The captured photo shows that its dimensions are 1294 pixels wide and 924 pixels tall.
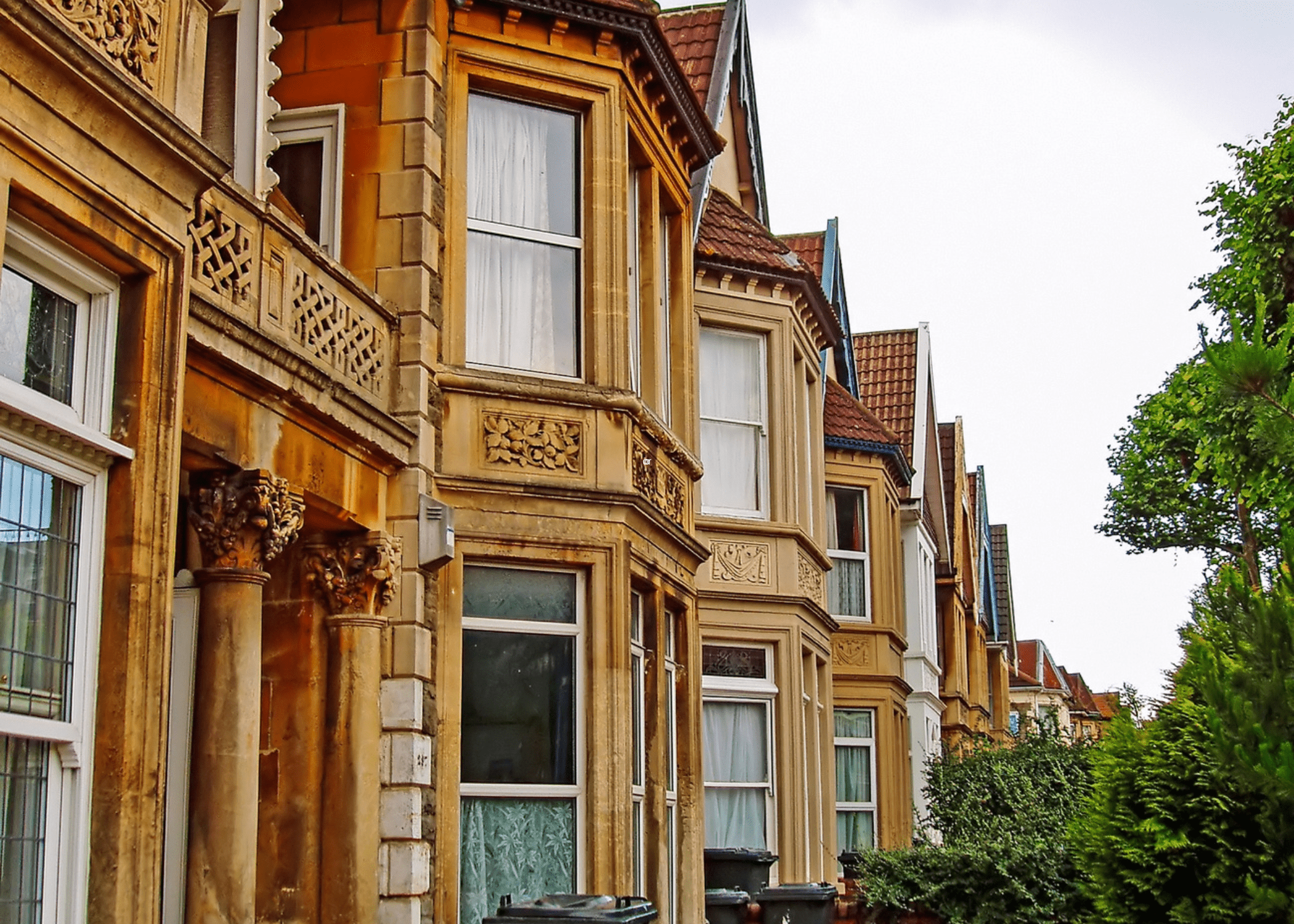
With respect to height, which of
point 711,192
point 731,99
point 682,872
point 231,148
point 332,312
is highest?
point 731,99

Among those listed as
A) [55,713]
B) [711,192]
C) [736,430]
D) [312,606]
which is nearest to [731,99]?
[711,192]

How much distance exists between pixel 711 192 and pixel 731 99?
83.6 inches

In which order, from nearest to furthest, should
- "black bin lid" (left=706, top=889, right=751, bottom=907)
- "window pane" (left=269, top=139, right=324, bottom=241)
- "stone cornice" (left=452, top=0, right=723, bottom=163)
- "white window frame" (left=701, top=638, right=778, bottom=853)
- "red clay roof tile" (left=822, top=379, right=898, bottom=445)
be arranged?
"window pane" (left=269, top=139, right=324, bottom=241)
"stone cornice" (left=452, top=0, right=723, bottom=163)
"black bin lid" (left=706, top=889, right=751, bottom=907)
"white window frame" (left=701, top=638, right=778, bottom=853)
"red clay roof tile" (left=822, top=379, right=898, bottom=445)

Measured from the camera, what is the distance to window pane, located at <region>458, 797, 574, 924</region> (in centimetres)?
1114

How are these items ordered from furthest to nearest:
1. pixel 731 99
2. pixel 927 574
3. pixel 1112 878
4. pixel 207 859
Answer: pixel 927 574, pixel 731 99, pixel 1112 878, pixel 207 859

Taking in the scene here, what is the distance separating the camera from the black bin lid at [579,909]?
30.7 ft

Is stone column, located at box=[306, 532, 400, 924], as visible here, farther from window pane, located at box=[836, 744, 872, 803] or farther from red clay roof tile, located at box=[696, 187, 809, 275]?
window pane, located at box=[836, 744, 872, 803]

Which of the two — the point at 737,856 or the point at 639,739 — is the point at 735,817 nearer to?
the point at 737,856

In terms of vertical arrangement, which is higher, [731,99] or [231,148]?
[731,99]

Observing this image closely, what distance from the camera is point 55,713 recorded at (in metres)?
6.65

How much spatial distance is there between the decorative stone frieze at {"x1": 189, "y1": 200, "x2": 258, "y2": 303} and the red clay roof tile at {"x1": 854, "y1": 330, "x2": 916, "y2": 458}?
22059 millimetres

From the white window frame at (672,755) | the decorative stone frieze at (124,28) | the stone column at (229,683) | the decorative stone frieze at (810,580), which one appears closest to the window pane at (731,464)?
the decorative stone frieze at (810,580)

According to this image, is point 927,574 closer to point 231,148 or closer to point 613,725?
point 613,725

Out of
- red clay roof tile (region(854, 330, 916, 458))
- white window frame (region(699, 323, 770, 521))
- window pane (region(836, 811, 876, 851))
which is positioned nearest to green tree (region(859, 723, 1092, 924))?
window pane (region(836, 811, 876, 851))
